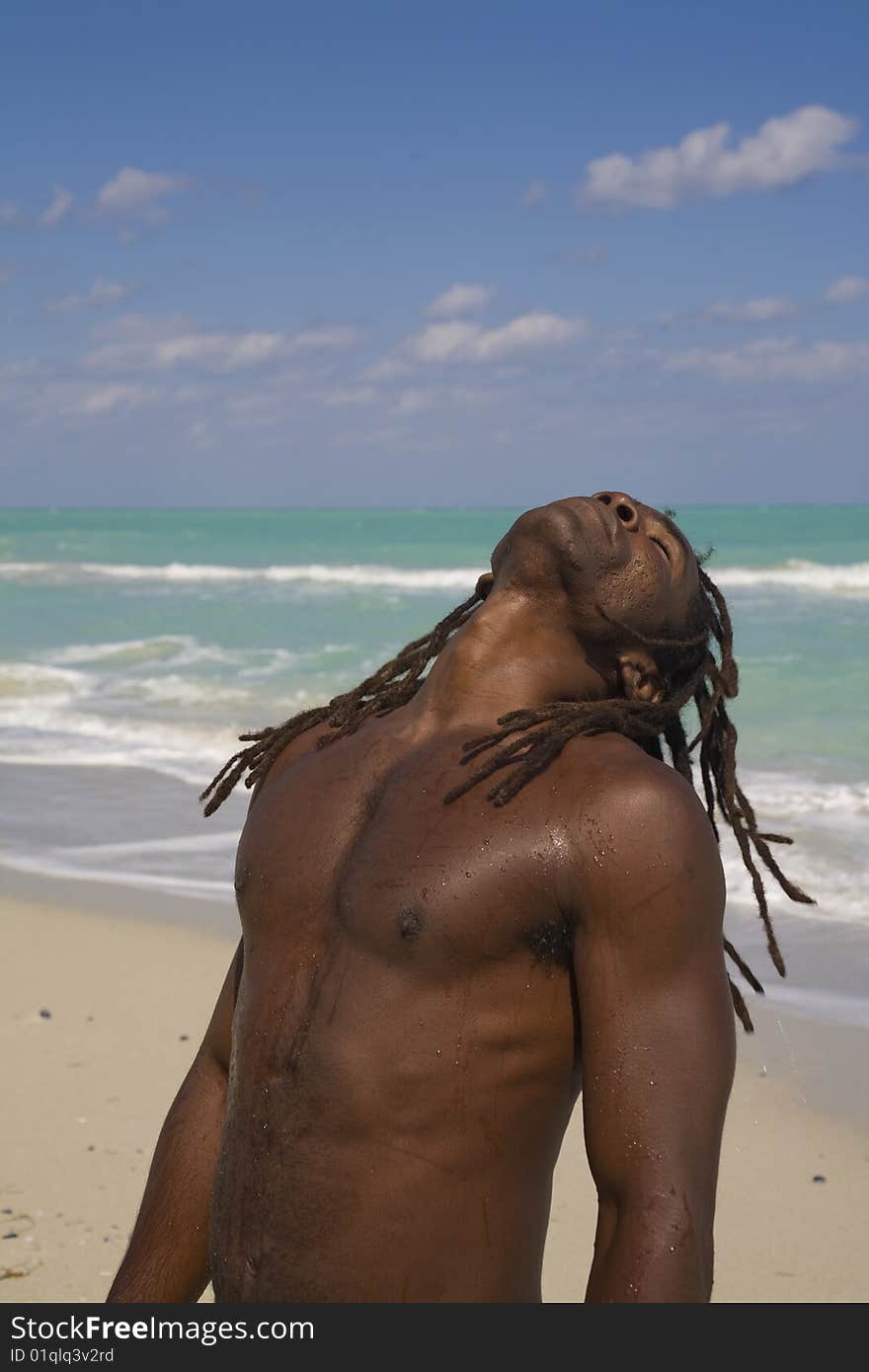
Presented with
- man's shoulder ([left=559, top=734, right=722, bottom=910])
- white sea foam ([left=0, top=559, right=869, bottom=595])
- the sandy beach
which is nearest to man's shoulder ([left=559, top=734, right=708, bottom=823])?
man's shoulder ([left=559, top=734, right=722, bottom=910])

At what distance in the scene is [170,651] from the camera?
18.6 meters

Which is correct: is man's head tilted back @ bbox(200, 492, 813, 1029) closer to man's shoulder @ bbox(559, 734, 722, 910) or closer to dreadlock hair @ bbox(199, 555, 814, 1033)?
dreadlock hair @ bbox(199, 555, 814, 1033)

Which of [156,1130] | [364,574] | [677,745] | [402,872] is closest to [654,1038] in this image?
[402,872]

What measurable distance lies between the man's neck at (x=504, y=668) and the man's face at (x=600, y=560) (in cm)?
4

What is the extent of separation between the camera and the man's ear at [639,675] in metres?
2.12

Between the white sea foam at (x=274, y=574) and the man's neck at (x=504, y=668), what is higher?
the white sea foam at (x=274, y=574)

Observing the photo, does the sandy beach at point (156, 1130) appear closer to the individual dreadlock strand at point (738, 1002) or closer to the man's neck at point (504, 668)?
the individual dreadlock strand at point (738, 1002)

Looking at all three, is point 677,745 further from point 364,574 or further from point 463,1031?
point 364,574

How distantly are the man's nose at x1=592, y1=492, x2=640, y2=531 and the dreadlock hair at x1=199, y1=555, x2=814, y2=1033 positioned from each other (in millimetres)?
150

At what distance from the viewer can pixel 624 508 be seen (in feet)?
6.98

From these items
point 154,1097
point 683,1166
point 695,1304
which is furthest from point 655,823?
point 154,1097

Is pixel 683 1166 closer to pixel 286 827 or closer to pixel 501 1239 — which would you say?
pixel 501 1239

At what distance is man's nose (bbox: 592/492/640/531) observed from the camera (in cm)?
212

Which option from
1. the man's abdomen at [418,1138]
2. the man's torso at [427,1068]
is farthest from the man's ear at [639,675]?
the man's abdomen at [418,1138]
